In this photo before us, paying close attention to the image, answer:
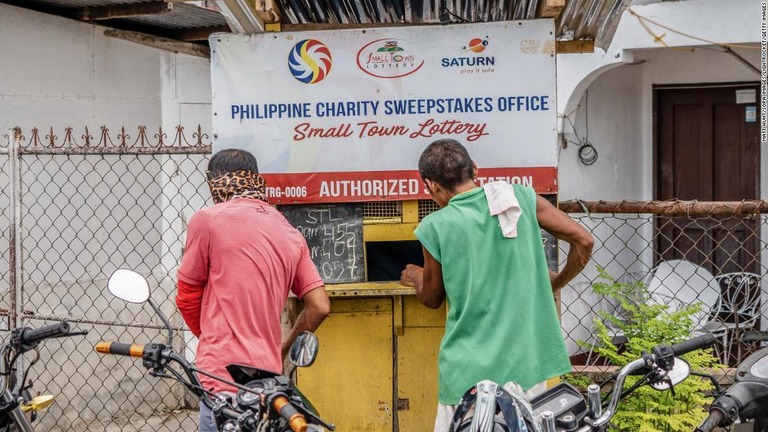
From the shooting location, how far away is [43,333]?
306cm

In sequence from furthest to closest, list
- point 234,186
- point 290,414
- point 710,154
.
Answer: point 710,154, point 234,186, point 290,414

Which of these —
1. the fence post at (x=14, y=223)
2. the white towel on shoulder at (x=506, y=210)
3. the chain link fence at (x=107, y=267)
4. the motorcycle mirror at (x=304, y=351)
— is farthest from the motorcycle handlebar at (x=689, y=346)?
the fence post at (x=14, y=223)

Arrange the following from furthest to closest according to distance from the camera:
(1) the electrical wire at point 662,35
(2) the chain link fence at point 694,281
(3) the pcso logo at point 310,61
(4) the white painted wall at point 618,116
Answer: (4) the white painted wall at point 618,116 → (1) the electrical wire at point 662,35 → (2) the chain link fence at point 694,281 → (3) the pcso logo at point 310,61

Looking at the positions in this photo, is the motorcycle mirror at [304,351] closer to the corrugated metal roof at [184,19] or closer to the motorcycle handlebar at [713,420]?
the motorcycle handlebar at [713,420]

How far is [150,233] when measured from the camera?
24.8 feet

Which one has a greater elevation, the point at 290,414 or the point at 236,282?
the point at 236,282

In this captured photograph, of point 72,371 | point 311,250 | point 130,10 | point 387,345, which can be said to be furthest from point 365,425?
point 130,10

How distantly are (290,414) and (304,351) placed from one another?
381 millimetres

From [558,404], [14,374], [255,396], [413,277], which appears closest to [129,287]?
[14,374]

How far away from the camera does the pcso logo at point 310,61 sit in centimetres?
430

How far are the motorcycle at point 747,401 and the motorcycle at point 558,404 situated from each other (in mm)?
273

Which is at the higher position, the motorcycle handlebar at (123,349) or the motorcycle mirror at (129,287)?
the motorcycle mirror at (129,287)

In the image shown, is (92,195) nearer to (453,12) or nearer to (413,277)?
(453,12)

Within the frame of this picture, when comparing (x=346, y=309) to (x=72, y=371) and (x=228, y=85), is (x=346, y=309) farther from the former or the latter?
(x=72, y=371)
